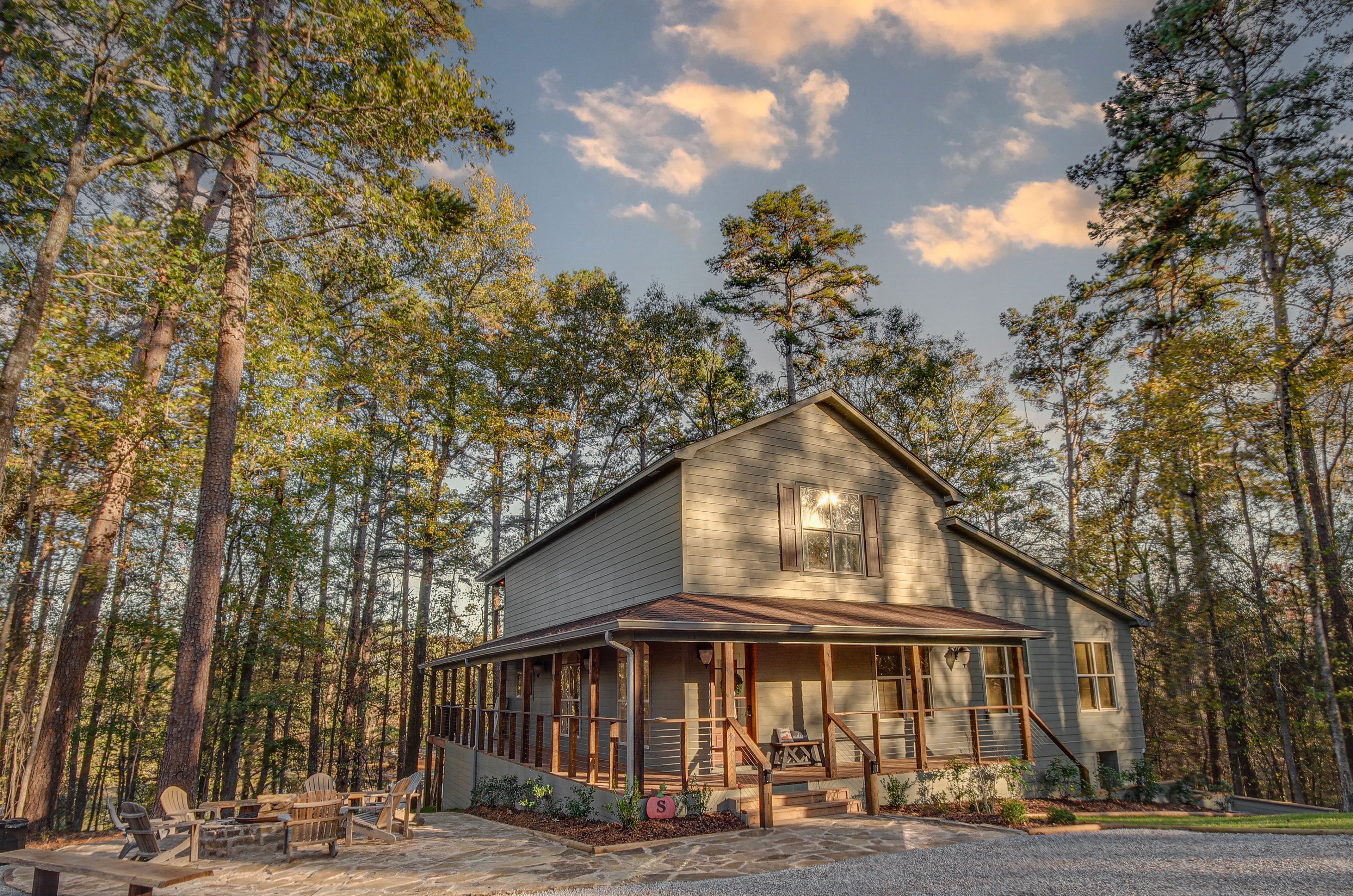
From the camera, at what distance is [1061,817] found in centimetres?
947

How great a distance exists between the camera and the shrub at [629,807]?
862 cm

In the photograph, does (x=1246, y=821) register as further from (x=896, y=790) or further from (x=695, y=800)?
(x=695, y=800)

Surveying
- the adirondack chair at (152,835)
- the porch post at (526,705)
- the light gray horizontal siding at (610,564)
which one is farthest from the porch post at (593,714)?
the adirondack chair at (152,835)

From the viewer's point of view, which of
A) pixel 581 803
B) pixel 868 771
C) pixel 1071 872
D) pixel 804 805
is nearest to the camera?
pixel 1071 872

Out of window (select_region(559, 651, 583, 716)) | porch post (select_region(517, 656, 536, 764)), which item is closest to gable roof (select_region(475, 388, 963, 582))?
window (select_region(559, 651, 583, 716))

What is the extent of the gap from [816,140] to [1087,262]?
9870 mm

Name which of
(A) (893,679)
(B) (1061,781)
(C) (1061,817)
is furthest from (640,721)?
(B) (1061,781)

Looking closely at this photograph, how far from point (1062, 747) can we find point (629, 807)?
8.89 metres

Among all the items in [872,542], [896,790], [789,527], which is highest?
[789,527]

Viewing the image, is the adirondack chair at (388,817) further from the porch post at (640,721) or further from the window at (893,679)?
the window at (893,679)

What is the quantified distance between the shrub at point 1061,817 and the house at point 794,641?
1.99 meters

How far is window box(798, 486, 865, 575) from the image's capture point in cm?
1330

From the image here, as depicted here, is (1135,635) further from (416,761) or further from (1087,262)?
(416,761)

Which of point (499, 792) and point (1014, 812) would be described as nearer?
point (1014, 812)
